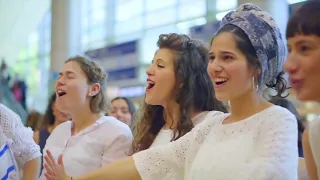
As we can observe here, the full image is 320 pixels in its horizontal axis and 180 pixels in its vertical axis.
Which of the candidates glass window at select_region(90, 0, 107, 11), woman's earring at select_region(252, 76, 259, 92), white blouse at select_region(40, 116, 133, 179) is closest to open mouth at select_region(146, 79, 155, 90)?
white blouse at select_region(40, 116, 133, 179)

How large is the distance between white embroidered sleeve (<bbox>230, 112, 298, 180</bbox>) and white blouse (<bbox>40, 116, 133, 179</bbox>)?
1104 mm

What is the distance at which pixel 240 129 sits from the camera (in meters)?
1.72

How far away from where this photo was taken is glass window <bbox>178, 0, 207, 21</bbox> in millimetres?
9125

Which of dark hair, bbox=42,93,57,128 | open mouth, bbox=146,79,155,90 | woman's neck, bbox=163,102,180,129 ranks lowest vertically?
dark hair, bbox=42,93,57,128

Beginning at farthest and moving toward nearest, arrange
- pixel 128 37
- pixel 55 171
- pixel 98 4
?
pixel 98 4 < pixel 128 37 < pixel 55 171

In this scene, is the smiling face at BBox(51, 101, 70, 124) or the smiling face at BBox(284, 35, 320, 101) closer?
the smiling face at BBox(284, 35, 320, 101)

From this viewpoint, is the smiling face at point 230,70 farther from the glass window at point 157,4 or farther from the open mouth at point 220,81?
the glass window at point 157,4

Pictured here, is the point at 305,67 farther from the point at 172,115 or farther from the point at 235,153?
the point at 172,115

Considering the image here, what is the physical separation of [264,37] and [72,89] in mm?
1391

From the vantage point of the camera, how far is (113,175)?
1956 mm

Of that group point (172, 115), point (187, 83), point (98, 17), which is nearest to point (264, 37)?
point (187, 83)

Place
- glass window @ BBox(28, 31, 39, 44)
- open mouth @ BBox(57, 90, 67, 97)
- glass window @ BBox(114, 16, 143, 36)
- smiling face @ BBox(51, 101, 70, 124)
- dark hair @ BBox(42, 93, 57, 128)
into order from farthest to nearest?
1. glass window @ BBox(28, 31, 39, 44)
2. glass window @ BBox(114, 16, 143, 36)
3. dark hair @ BBox(42, 93, 57, 128)
4. smiling face @ BBox(51, 101, 70, 124)
5. open mouth @ BBox(57, 90, 67, 97)

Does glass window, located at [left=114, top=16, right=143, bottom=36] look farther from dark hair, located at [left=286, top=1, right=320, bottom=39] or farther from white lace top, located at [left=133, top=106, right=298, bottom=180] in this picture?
dark hair, located at [left=286, top=1, right=320, bottom=39]

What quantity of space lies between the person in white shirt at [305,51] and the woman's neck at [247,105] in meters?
0.40
